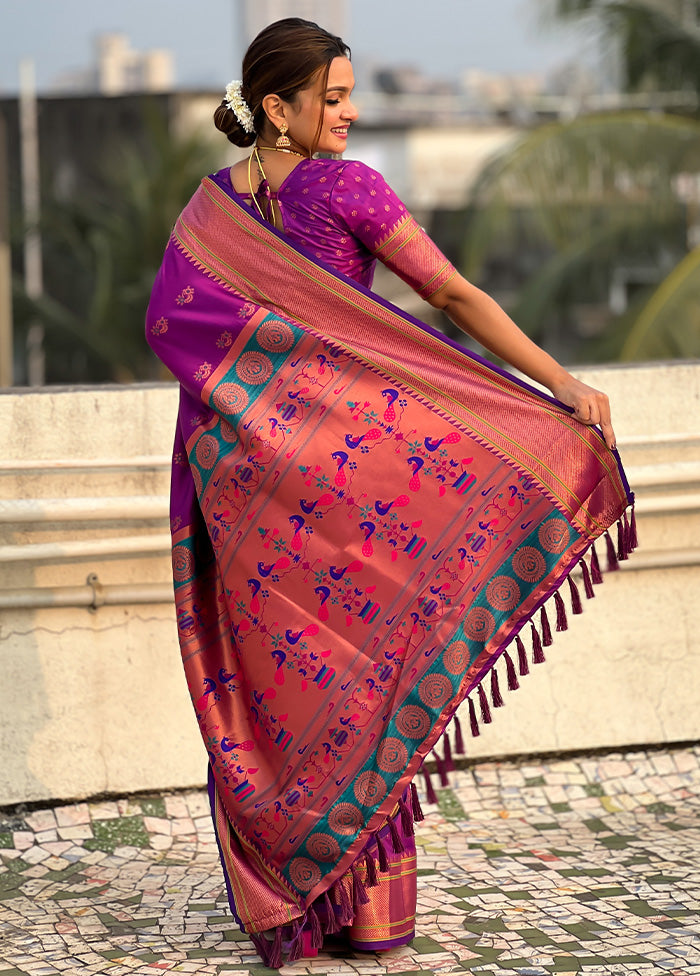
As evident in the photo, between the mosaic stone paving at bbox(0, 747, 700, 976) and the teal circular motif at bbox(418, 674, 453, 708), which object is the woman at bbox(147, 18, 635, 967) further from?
the mosaic stone paving at bbox(0, 747, 700, 976)

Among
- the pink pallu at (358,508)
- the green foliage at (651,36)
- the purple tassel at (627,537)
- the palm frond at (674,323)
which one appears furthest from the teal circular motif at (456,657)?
the green foliage at (651,36)

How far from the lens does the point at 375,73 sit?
3681 centimetres

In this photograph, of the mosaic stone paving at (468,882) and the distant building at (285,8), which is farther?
the distant building at (285,8)

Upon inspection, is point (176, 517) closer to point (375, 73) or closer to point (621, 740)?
point (621, 740)

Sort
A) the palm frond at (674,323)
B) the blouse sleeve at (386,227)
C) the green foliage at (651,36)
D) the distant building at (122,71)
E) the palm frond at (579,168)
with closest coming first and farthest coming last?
the blouse sleeve at (386,227), the palm frond at (674,323), the palm frond at (579,168), the green foliage at (651,36), the distant building at (122,71)

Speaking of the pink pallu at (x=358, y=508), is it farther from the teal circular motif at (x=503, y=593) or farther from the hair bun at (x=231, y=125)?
the hair bun at (x=231, y=125)

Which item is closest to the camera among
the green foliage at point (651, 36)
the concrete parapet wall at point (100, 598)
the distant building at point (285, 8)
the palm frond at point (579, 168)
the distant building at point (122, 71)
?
the concrete parapet wall at point (100, 598)

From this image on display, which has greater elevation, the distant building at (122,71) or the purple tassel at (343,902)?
the distant building at (122,71)

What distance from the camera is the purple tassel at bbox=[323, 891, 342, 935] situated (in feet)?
9.08

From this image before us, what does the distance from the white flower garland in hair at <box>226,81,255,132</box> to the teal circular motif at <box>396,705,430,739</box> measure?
3.92 feet

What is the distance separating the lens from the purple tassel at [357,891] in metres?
2.77

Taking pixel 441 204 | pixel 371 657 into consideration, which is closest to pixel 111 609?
pixel 371 657

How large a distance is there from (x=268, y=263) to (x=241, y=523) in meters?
0.51

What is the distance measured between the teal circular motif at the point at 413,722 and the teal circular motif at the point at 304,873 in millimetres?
326
